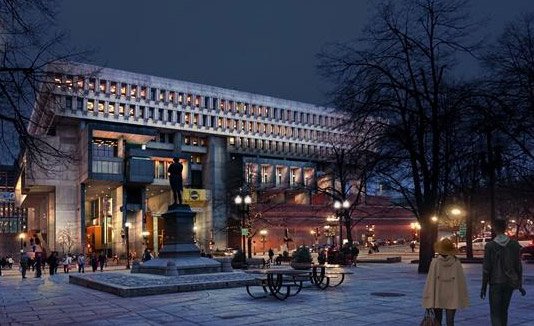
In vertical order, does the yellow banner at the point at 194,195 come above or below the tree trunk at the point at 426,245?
above

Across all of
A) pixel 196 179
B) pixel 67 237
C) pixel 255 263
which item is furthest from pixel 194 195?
pixel 255 263

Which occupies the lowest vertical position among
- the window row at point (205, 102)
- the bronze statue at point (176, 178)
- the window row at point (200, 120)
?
the bronze statue at point (176, 178)

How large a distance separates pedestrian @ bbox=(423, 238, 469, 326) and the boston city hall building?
2579 inches

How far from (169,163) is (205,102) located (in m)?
16.6

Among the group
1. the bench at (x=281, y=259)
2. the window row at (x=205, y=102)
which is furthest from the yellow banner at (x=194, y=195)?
the bench at (x=281, y=259)

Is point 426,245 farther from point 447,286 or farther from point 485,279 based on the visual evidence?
point 447,286

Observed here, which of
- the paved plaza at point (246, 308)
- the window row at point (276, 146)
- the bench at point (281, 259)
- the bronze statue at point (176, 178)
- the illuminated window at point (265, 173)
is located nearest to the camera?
the paved plaza at point (246, 308)

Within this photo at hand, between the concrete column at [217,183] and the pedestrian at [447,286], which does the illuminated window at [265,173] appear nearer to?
the concrete column at [217,183]

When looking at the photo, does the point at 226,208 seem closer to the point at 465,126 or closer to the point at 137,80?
the point at 137,80

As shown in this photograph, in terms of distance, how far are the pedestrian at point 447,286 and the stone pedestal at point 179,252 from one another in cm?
1578

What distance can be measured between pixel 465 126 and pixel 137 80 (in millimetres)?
74954

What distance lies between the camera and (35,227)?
124625 millimetres

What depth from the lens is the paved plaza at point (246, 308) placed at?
12219mm

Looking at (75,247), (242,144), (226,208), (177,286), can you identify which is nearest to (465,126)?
(177,286)
